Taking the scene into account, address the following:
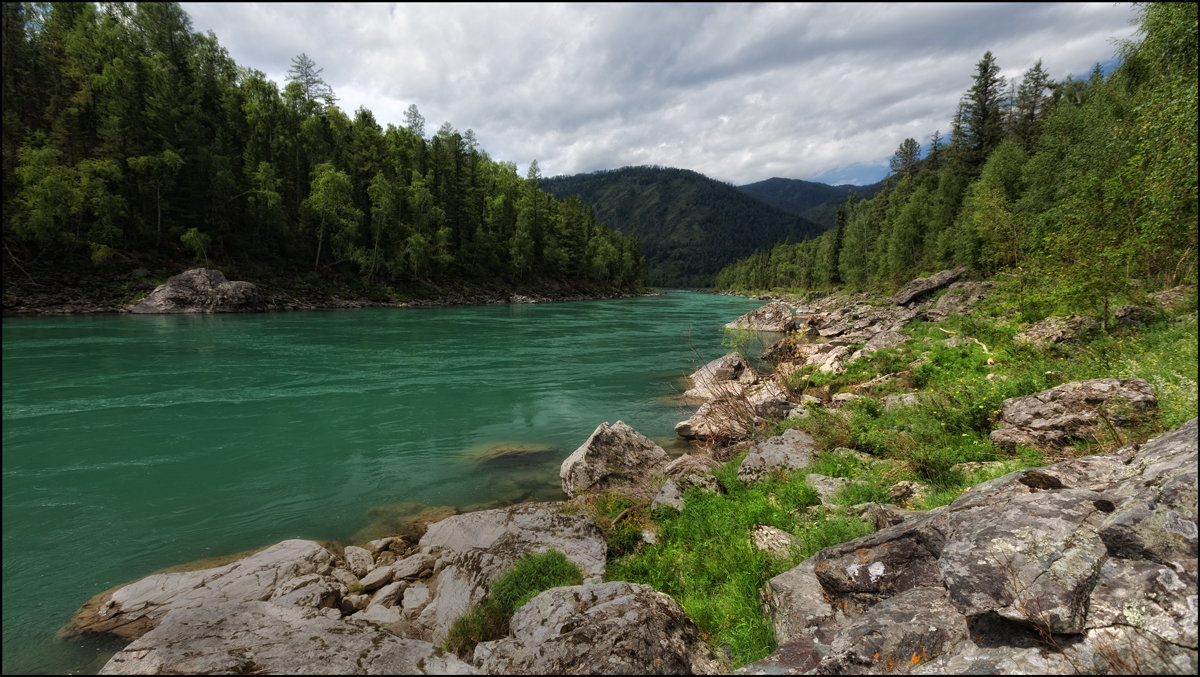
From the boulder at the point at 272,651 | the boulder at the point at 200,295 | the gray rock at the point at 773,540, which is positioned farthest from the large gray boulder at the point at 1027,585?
the boulder at the point at 200,295

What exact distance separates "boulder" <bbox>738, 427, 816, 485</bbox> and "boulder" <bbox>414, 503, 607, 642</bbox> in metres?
3.41

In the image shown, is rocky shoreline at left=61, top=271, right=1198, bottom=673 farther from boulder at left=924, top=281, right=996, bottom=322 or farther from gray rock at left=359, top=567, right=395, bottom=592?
boulder at left=924, top=281, right=996, bottom=322

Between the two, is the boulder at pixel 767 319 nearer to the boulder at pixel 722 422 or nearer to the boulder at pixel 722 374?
the boulder at pixel 722 374

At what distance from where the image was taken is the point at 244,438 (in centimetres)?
1307

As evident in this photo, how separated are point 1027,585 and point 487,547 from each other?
6540 mm

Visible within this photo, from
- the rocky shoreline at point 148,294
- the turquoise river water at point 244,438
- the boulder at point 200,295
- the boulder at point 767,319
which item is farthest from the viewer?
the boulder at point 767,319

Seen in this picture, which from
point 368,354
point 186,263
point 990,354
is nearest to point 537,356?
point 368,354

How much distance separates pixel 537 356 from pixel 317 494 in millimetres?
17301

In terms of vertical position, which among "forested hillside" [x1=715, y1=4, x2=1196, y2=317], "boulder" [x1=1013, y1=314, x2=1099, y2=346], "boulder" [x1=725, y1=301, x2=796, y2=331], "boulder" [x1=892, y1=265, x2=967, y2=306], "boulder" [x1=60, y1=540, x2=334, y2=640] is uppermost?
"forested hillside" [x1=715, y1=4, x2=1196, y2=317]

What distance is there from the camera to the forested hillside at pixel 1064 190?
9.80 meters

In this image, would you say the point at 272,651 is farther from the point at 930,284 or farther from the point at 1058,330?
the point at 930,284

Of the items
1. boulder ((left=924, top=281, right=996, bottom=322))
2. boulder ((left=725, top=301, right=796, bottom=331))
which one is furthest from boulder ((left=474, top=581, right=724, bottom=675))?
boulder ((left=725, top=301, right=796, bottom=331))

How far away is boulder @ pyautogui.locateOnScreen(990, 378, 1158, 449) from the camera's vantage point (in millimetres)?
6586

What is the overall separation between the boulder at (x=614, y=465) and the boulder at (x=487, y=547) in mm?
1185
